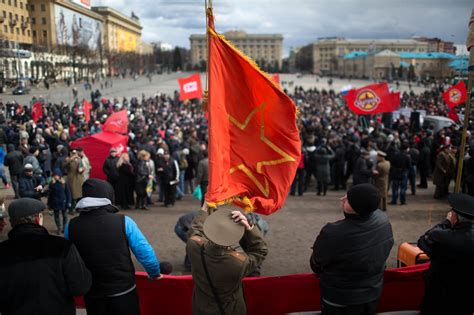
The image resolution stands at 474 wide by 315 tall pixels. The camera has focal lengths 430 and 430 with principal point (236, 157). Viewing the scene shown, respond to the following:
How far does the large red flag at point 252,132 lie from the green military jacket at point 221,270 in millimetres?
886

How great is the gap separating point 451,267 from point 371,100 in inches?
474

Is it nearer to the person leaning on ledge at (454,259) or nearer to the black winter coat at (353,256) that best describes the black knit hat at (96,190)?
the black winter coat at (353,256)

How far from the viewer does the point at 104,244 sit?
2854 millimetres

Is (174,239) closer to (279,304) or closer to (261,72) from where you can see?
(279,304)

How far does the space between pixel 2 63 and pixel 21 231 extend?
15.6 ft

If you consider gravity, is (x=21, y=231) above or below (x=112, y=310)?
above

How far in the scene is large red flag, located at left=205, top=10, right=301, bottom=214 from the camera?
12.4 feet

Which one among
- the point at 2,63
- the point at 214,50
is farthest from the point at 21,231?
the point at 2,63

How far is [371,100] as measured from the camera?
1426cm

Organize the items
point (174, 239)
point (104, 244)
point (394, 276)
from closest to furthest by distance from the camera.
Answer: point (104, 244) → point (394, 276) → point (174, 239)

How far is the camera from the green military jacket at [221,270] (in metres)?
2.64

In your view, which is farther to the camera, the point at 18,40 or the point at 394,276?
the point at 18,40

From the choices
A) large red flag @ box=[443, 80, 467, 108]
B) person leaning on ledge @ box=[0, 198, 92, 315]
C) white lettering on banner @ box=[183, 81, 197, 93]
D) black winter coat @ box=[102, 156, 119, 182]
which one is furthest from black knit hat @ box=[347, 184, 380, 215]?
white lettering on banner @ box=[183, 81, 197, 93]

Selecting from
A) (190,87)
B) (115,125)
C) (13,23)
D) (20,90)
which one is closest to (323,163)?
(115,125)
